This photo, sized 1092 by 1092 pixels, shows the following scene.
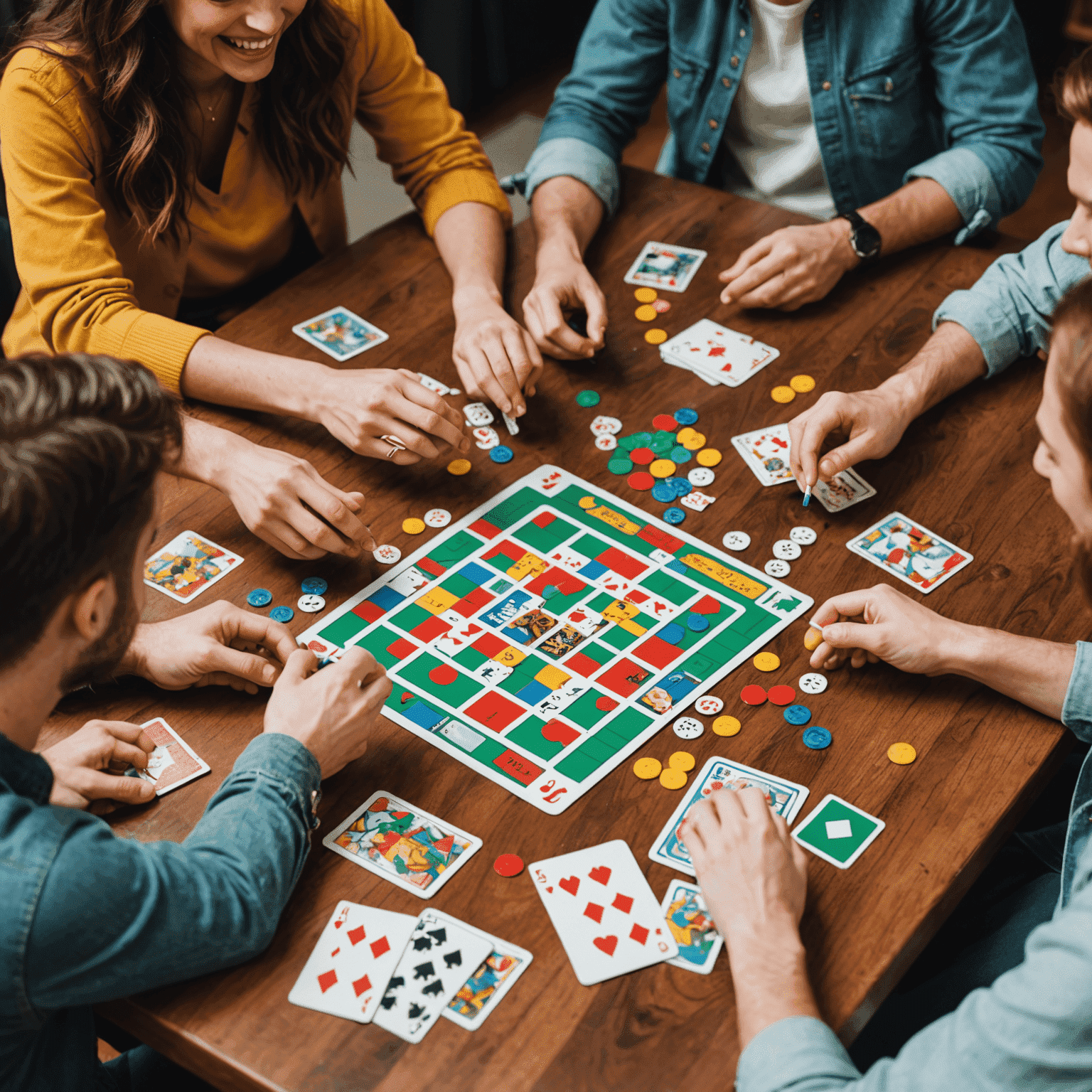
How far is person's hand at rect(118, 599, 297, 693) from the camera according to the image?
4.19 ft

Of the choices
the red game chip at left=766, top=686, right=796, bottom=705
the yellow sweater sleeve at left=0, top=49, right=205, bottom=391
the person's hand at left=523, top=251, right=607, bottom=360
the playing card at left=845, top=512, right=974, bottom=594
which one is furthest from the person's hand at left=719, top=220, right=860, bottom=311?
the yellow sweater sleeve at left=0, top=49, right=205, bottom=391

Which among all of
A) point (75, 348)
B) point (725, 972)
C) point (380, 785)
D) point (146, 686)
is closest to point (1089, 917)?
point (725, 972)

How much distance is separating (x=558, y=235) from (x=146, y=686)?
3.55 feet

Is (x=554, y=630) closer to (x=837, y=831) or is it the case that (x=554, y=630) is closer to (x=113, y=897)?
(x=837, y=831)

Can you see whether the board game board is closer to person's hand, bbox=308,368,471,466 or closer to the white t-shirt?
person's hand, bbox=308,368,471,466

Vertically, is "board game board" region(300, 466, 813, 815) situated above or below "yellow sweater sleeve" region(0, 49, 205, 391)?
below

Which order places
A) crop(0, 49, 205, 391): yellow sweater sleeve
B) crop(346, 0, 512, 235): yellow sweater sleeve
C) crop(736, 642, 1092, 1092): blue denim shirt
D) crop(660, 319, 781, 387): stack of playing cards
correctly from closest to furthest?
crop(736, 642, 1092, 1092): blue denim shirt, crop(0, 49, 205, 391): yellow sweater sleeve, crop(660, 319, 781, 387): stack of playing cards, crop(346, 0, 512, 235): yellow sweater sleeve

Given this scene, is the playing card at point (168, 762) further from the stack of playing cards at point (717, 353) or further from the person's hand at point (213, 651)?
the stack of playing cards at point (717, 353)

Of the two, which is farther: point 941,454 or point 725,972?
point 941,454

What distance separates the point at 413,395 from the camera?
1.57 m

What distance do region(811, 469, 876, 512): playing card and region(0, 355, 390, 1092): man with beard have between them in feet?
2.39

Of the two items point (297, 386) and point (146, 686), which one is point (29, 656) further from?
point (297, 386)

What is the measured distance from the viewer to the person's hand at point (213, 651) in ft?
4.19

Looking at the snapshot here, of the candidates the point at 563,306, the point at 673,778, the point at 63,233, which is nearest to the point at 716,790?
the point at 673,778
